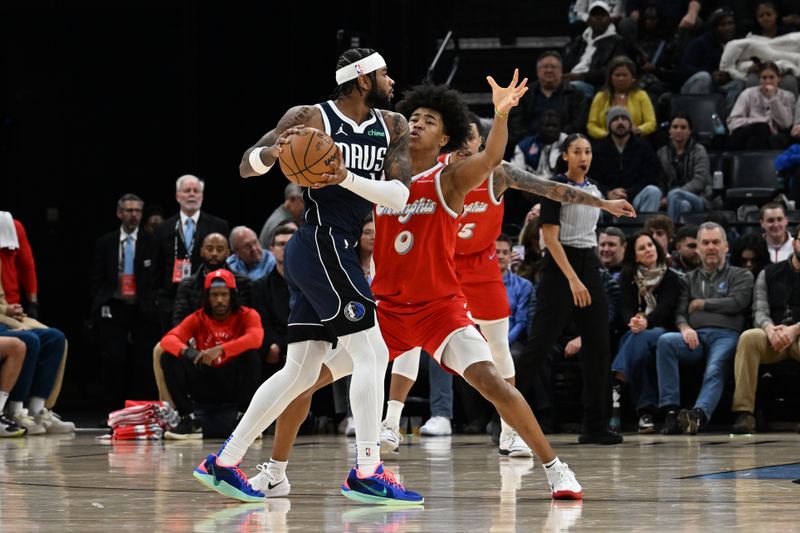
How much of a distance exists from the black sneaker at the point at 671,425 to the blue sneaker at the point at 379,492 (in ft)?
15.3

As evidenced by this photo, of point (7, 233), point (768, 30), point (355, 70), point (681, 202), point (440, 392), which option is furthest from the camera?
point (768, 30)

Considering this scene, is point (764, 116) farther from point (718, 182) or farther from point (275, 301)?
point (275, 301)

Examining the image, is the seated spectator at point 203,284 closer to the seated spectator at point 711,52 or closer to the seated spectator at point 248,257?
the seated spectator at point 248,257

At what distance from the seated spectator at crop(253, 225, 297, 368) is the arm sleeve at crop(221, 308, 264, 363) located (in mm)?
556

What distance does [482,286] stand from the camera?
25.3 ft

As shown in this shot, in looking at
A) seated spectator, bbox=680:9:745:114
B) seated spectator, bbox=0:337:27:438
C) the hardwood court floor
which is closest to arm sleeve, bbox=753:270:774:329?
the hardwood court floor

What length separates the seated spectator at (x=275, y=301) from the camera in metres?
10.3

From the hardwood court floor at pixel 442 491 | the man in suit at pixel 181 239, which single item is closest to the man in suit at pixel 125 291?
the man in suit at pixel 181 239

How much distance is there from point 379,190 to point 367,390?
2.49 feet

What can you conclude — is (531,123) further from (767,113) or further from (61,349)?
(61,349)

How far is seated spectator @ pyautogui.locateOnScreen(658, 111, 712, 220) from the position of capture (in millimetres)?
11594

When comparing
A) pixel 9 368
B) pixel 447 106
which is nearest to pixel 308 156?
pixel 447 106

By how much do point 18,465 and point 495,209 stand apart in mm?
2945

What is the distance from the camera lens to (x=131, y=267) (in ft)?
38.2
